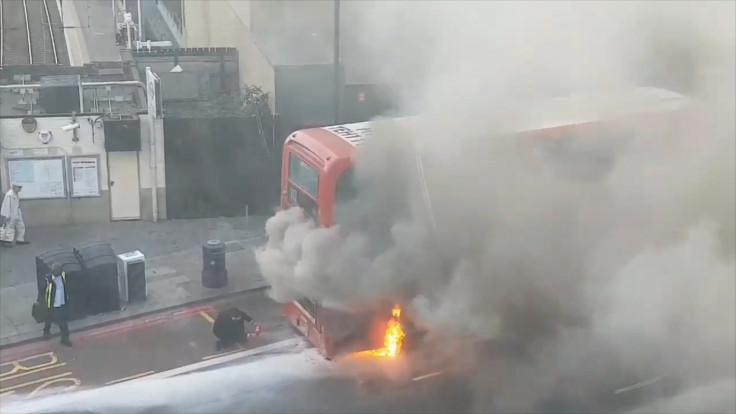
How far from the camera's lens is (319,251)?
6.41m

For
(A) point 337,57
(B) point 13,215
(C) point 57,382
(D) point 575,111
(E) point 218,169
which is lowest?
(C) point 57,382

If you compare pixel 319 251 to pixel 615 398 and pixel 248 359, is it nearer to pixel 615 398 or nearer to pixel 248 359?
pixel 248 359

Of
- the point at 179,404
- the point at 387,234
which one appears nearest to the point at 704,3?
the point at 387,234

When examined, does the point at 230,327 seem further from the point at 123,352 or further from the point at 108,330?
the point at 108,330

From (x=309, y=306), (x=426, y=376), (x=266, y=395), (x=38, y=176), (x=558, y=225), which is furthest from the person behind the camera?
(x=38, y=176)

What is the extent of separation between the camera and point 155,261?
9281mm

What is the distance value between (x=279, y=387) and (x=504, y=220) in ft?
6.61

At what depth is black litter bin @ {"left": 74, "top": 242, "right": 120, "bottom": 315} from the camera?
25.8 feet

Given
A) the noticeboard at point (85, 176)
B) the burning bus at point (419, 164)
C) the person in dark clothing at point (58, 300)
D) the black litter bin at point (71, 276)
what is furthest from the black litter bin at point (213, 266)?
the noticeboard at point (85, 176)

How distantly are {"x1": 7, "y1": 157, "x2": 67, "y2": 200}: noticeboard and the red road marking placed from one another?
251 cm

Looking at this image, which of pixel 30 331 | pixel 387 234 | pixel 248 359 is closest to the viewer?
pixel 387 234

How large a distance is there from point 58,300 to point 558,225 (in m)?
3.95

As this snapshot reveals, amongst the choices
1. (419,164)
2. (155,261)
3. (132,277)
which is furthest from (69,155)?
(419,164)

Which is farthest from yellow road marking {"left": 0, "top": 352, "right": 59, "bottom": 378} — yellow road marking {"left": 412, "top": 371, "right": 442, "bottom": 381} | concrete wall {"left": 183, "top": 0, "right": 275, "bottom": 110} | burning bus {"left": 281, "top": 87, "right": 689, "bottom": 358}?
concrete wall {"left": 183, "top": 0, "right": 275, "bottom": 110}
